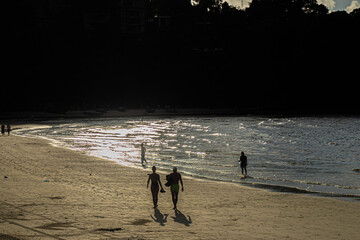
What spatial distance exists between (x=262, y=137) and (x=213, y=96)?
70026mm

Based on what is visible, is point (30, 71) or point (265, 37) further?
point (265, 37)

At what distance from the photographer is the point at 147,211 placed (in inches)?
843

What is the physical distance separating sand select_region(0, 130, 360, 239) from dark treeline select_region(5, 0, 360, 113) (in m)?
81.9

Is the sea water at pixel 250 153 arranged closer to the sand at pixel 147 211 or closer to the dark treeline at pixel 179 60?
the sand at pixel 147 211

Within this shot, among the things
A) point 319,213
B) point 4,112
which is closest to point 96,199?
point 319,213

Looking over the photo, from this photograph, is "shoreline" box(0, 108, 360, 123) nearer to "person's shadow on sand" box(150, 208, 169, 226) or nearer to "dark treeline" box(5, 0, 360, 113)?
"dark treeline" box(5, 0, 360, 113)

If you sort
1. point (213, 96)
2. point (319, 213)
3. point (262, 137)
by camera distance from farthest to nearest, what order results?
1. point (213, 96)
2. point (262, 137)
3. point (319, 213)

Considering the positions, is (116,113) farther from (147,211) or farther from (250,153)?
(147,211)

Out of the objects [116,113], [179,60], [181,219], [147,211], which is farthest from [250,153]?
[179,60]

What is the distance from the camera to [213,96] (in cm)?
13575

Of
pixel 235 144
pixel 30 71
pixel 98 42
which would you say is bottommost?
pixel 235 144

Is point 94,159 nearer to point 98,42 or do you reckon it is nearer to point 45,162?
point 45,162

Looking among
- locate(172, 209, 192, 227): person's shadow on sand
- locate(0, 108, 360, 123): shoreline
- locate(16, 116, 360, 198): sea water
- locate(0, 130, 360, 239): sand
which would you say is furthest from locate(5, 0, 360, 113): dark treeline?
locate(172, 209, 192, 227): person's shadow on sand

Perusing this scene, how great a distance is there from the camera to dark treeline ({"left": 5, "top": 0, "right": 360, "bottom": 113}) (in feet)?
380
